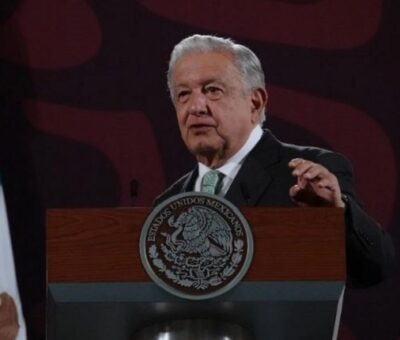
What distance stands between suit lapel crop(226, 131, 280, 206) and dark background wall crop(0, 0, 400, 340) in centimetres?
149

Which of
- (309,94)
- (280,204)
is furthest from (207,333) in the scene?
(309,94)

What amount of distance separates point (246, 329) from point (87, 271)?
280 millimetres

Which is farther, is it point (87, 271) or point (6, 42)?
point (6, 42)

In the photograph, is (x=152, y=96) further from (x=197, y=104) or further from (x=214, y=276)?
(x=214, y=276)

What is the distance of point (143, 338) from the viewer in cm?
216

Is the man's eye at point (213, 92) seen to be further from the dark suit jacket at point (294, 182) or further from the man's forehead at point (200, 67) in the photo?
the dark suit jacket at point (294, 182)

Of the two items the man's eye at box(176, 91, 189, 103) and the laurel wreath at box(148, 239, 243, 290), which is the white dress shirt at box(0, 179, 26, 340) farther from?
the laurel wreath at box(148, 239, 243, 290)

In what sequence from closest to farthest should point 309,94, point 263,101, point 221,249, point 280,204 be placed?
1. point 221,249
2. point 280,204
3. point 263,101
4. point 309,94

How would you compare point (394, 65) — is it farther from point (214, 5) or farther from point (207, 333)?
point (207, 333)

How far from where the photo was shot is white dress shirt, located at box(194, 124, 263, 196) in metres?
2.99

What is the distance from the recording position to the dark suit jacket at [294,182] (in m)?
2.51

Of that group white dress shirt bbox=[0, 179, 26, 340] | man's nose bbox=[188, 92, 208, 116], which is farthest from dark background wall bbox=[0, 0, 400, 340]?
man's nose bbox=[188, 92, 208, 116]

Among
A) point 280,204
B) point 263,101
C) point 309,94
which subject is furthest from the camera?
point 309,94

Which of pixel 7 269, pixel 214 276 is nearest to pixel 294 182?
pixel 214 276
